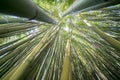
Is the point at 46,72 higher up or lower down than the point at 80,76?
higher up

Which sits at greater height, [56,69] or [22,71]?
[22,71]

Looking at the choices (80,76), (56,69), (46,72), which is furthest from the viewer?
(80,76)

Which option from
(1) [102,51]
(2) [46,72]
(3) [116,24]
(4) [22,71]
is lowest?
(1) [102,51]

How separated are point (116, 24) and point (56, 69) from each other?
1.22 meters

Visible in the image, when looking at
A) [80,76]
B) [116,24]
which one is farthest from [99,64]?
[116,24]

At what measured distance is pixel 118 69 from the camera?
2.00 m

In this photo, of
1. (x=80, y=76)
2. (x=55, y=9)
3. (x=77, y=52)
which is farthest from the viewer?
(x=55, y=9)

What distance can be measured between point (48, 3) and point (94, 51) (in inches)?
57.4

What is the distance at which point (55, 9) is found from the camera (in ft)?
11.1

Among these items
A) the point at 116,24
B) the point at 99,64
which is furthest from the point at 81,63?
the point at 116,24

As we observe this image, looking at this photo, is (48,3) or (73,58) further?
(48,3)

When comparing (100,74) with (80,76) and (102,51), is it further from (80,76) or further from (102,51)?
(102,51)

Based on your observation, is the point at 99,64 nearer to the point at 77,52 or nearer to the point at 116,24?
the point at 77,52

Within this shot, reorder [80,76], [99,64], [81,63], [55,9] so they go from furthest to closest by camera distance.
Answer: [55,9] → [81,63] → [99,64] → [80,76]
